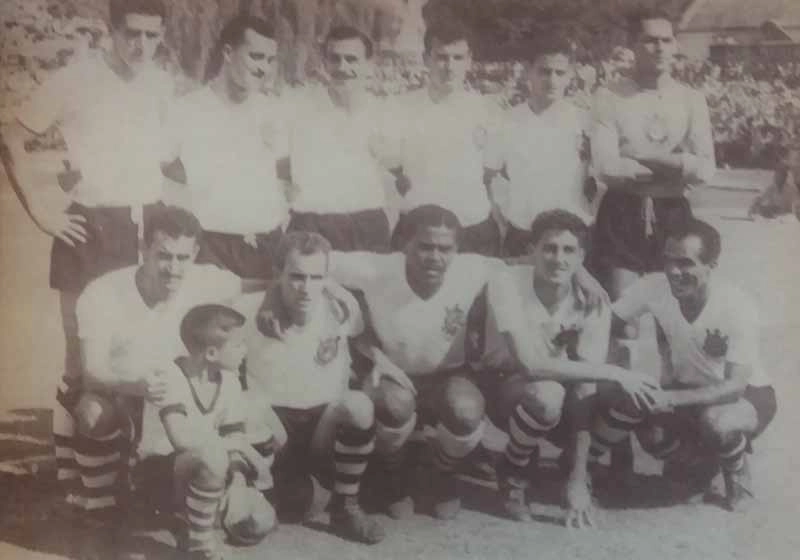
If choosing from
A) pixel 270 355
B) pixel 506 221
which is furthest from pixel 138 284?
pixel 506 221

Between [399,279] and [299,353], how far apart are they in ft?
0.48

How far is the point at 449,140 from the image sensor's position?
1.10m

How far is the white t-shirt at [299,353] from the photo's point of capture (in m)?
1.08

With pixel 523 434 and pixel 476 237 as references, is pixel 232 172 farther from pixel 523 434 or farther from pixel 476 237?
pixel 523 434

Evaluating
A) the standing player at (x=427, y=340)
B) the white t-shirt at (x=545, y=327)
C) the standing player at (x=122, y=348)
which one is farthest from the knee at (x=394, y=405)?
the standing player at (x=122, y=348)

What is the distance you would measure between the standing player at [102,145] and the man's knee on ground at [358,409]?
0.99 feet

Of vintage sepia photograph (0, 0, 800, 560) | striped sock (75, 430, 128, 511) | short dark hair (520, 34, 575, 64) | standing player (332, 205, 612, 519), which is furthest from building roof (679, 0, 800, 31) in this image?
striped sock (75, 430, 128, 511)

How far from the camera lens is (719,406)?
1087 millimetres

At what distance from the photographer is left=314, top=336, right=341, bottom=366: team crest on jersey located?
1081 mm

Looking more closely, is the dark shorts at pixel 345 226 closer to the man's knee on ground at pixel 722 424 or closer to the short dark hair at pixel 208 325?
the short dark hair at pixel 208 325

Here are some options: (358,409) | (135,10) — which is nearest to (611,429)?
(358,409)

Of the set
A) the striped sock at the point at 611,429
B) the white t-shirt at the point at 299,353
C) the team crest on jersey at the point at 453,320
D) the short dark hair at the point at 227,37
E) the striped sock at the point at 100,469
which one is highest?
the short dark hair at the point at 227,37

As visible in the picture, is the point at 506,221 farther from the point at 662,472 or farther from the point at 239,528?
the point at 239,528

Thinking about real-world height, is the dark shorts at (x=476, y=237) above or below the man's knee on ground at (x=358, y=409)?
above
